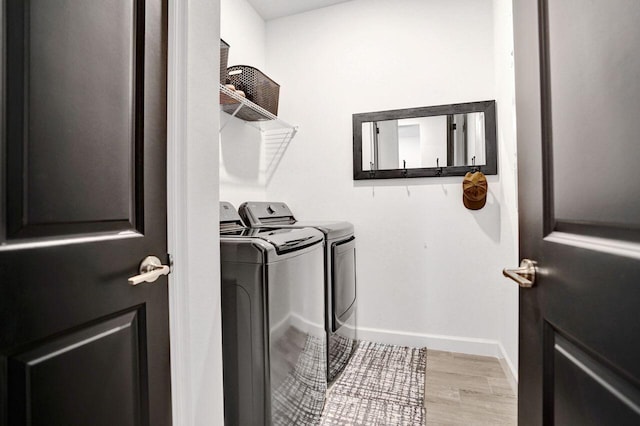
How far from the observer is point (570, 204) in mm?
594

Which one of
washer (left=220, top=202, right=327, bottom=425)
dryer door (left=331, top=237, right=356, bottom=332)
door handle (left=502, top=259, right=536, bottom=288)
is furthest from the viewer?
dryer door (left=331, top=237, right=356, bottom=332)

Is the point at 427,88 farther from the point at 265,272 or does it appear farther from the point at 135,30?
the point at 135,30

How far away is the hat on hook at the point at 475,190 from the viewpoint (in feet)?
7.36

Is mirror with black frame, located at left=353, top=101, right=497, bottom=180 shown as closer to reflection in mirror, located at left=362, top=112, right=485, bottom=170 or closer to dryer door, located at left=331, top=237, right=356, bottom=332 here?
reflection in mirror, located at left=362, top=112, right=485, bottom=170

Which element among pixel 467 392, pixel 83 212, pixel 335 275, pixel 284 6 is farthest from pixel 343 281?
pixel 284 6

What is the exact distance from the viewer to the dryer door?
6.65ft

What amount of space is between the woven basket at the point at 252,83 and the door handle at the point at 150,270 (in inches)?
63.7

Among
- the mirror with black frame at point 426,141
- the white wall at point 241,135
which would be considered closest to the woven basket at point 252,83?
the white wall at point 241,135

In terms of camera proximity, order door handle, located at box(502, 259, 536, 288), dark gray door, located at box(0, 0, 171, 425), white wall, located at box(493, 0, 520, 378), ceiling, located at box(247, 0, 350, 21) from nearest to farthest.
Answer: dark gray door, located at box(0, 0, 171, 425) → door handle, located at box(502, 259, 536, 288) → white wall, located at box(493, 0, 520, 378) → ceiling, located at box(247, 0, 350, 21)

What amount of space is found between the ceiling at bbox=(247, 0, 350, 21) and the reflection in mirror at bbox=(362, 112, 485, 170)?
1.08 m

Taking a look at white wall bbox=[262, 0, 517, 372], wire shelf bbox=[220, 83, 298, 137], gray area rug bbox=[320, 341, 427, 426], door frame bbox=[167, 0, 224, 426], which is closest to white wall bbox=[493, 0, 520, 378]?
white wall bbox=[262, 0, 517, 372]

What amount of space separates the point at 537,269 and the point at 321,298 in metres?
1.19

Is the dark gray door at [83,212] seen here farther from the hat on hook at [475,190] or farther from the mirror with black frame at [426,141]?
the hat on hook at [475,190]

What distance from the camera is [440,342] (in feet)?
7.91
